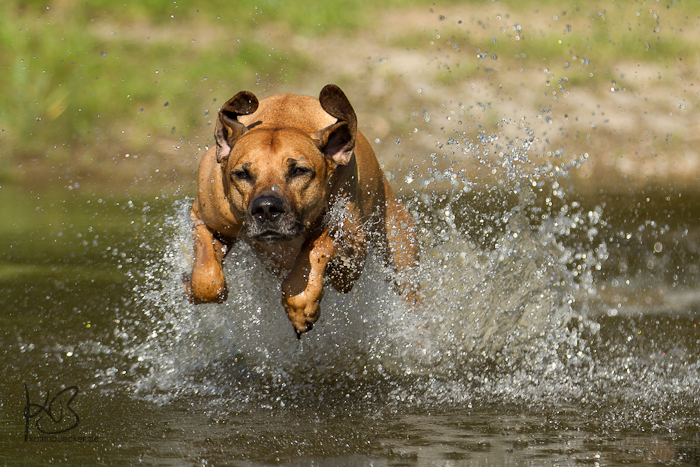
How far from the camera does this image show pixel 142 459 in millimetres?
3299

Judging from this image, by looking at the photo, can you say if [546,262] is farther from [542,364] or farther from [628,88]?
[628,88]

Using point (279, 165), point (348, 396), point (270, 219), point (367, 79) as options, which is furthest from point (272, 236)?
point (367, 79)

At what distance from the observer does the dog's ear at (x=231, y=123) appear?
4.35m

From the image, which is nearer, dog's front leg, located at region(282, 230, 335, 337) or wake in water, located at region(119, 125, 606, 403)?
dog's front leg, located at region(282, 230, 335, 337)

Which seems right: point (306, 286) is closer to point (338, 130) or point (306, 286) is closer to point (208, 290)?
point (208, 290)

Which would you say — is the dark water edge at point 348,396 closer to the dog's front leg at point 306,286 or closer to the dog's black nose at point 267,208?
the dog's front leg at point 306,286

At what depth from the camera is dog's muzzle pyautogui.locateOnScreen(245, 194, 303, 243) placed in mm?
Answer: 3932

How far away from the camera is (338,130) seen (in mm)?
4371

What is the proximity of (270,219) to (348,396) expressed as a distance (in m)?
1.10

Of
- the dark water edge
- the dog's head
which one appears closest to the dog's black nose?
the dog's head

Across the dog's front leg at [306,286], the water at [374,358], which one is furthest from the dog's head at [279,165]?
the water at [374,358]

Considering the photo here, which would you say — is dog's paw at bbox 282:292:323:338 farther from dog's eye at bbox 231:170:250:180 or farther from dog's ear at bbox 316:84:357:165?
dog's ear at bbox 316:84:357:165

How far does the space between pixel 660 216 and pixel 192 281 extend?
5744 millimetres

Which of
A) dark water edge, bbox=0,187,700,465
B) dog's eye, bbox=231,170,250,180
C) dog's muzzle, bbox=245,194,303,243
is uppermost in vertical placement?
dog's eye, bbox=231,170,250,180
